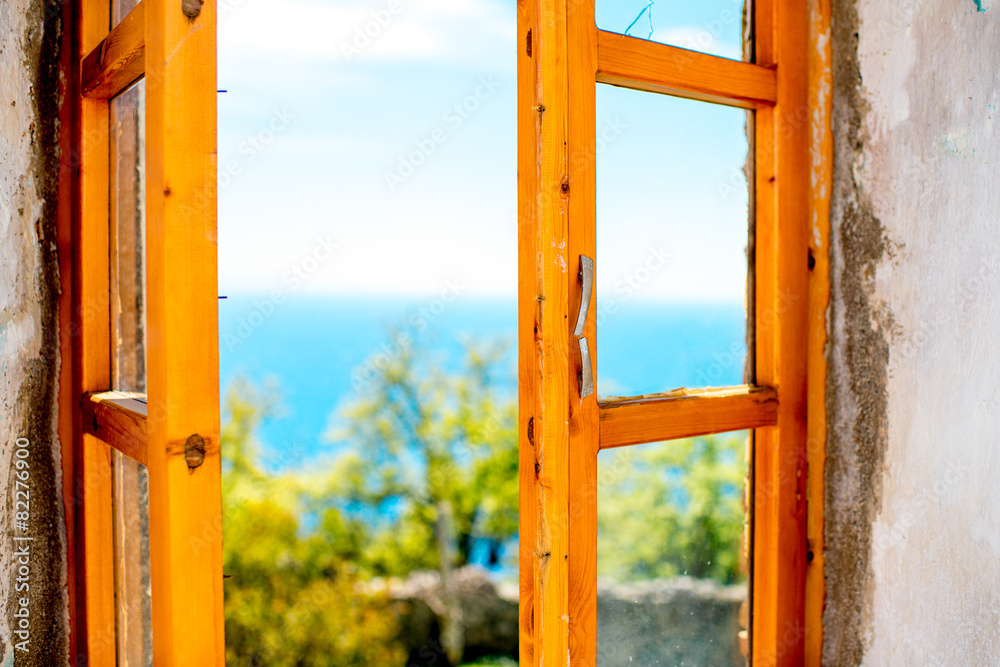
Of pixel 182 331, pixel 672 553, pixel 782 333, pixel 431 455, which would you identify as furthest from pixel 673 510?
pixel 431 455

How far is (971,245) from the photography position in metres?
1.02

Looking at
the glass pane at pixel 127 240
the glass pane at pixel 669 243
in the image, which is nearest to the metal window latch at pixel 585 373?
the glass pane at pixel 669 243

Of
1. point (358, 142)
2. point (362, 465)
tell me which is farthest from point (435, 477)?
point (358, 142)

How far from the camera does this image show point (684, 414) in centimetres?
111

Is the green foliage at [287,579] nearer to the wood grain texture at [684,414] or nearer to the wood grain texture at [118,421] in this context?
the wood grain texture at [118,421]

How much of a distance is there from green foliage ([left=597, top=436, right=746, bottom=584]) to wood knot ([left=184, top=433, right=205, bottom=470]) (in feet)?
2.21

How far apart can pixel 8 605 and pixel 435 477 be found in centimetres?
839

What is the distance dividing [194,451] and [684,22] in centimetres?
116

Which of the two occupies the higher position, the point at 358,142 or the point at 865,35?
the point at 358,142

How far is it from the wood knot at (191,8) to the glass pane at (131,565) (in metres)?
0.74

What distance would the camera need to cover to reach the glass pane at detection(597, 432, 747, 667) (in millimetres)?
1116

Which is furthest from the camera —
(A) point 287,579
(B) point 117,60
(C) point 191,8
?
(A) point 287,579

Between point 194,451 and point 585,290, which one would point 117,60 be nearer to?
point 194,451

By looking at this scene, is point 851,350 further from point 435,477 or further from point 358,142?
point 358,142
